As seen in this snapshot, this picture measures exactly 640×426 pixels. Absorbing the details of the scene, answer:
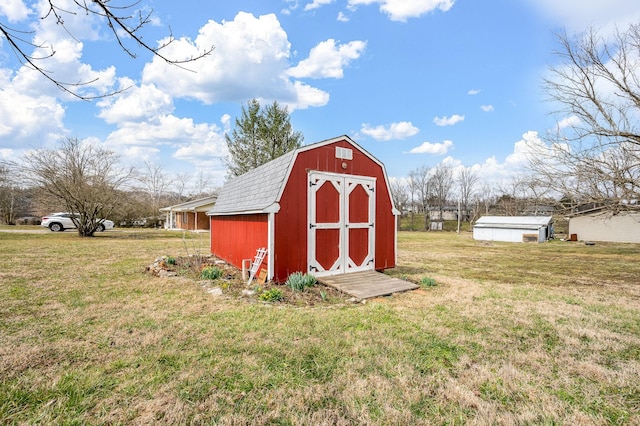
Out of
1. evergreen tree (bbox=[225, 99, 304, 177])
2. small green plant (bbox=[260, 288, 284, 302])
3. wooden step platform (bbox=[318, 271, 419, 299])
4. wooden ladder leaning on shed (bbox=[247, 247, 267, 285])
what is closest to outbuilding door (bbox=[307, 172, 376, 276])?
wooden step platform (bbox=[318, 271, 419, 299])

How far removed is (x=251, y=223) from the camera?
768 centimetres

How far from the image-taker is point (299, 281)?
6.20m

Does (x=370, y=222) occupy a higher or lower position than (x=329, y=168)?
lower

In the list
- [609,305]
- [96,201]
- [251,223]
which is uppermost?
[96,201]

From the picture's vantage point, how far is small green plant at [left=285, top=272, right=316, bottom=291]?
6.15 metres

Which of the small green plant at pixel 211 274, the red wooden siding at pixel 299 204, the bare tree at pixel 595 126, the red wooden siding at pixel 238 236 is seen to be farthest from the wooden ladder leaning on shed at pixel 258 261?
the bare tree at pixel 595 126

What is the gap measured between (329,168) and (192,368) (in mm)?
5239

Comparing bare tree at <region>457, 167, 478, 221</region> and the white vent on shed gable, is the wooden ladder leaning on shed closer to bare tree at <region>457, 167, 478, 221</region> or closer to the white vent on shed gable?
the white vent on shed gable

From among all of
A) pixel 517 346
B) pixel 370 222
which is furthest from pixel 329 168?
pixel 517 346

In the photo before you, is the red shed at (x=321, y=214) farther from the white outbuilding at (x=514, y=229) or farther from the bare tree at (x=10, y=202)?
the bare tree at (x=10, y=202)

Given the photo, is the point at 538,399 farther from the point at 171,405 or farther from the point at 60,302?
the point at 60,302

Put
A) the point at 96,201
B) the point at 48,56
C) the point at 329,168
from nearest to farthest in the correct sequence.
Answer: the point at 48,56, the point at 329,168, the point at 96,201

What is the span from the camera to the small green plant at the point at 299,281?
6150mm

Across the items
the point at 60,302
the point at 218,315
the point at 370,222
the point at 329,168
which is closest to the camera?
the point at 218,315
